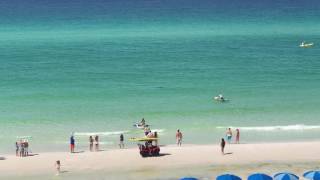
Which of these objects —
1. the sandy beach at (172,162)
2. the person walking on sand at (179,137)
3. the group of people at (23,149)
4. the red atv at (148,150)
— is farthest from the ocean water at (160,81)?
the red atv at (148,150)

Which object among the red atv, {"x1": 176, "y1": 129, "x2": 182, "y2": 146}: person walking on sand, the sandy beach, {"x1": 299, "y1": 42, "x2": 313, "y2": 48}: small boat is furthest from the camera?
{"x1": 299, "y1": 42, "x2": 313, "y2": 48}: small boat

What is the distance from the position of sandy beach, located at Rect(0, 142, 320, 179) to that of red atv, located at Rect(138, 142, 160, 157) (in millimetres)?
342

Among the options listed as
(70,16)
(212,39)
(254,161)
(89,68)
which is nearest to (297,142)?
(254,161)

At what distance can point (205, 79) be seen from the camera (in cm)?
5778

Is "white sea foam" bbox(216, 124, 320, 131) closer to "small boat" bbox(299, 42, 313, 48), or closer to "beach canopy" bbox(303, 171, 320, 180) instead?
"beach canopy" bbox(303, 171, 320, 180)

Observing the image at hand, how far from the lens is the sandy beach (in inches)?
1241

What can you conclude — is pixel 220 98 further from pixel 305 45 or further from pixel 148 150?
pixel 305 45

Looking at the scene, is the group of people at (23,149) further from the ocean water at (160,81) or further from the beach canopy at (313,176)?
the beach canopy at (313,176)

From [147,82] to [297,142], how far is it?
70.9 ft

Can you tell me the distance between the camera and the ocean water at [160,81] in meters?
41.8

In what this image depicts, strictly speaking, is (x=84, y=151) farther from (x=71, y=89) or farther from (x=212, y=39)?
(x=212, y=39)

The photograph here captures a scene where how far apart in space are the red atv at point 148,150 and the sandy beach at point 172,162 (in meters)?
0.34

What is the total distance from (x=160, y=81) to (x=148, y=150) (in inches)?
923

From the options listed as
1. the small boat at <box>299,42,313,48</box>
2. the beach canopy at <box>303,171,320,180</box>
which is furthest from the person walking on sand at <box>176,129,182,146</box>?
the small boat at <box>299,42,313,48</box>
